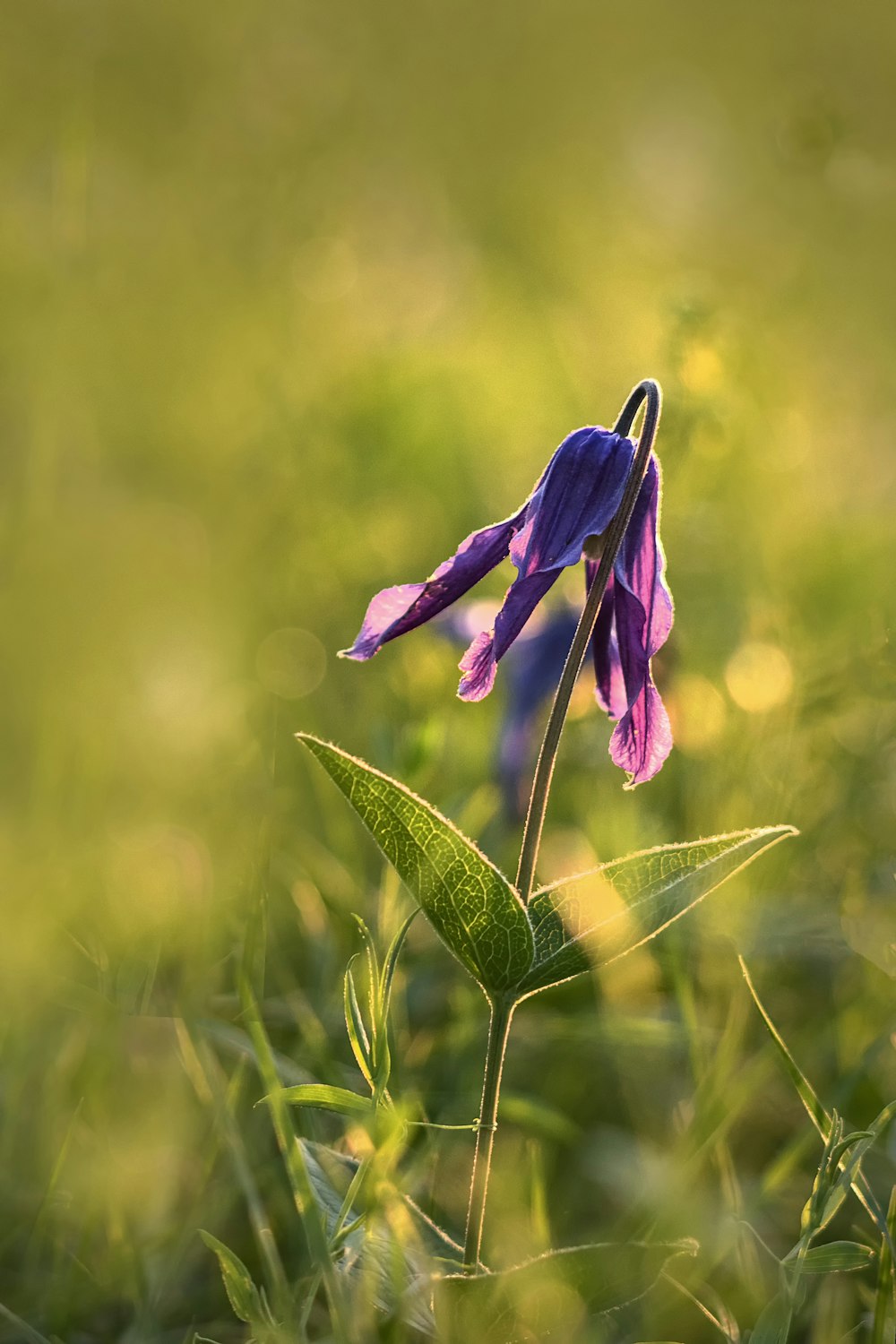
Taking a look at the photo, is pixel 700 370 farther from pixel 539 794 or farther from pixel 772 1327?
pixel 772 1327

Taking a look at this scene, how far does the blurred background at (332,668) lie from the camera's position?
4.73ft

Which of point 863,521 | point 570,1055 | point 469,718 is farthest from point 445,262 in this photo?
point 570,1055

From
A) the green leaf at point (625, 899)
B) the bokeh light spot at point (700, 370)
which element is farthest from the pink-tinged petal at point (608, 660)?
the bokeh light spot at point (700, 370)

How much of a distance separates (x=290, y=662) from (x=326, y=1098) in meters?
1.41

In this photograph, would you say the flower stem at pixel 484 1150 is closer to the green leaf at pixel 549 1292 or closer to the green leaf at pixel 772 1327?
the green leaf at pixel 549 1292

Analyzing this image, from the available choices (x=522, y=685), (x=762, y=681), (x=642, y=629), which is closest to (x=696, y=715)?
(x=762, y=681)

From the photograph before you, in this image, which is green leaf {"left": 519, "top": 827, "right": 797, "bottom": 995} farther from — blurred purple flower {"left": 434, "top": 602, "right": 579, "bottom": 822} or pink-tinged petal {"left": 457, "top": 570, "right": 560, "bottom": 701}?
blurred purple flower {"left": 434, "top": 602, "right": 579, "bottom": 822}

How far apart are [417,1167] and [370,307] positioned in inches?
107

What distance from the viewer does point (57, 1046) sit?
5.56ft

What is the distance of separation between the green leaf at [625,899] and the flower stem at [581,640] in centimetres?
4

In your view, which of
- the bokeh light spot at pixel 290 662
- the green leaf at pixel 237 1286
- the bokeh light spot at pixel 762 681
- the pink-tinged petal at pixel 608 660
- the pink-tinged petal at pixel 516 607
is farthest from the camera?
the bokeh light spot at pixel 290 662

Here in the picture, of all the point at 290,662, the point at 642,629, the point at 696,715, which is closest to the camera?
the point at 642,629

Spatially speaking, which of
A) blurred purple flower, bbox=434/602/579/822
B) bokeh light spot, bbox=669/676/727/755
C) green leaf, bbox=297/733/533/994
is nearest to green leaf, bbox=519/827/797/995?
green leaf, bbox=297/733/533/994

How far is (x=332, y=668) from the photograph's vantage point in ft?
9.46
